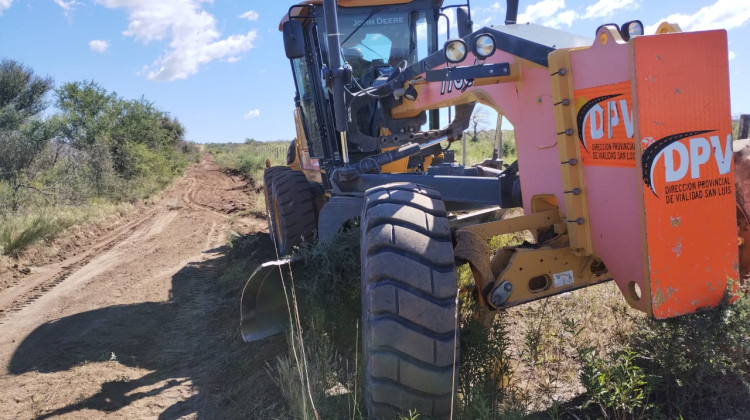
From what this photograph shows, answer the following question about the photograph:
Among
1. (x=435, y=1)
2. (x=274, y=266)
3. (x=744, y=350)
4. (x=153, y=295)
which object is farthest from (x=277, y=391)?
(x=435, y=1)

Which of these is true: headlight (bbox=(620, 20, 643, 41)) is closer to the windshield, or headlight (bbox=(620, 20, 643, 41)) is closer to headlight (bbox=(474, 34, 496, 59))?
headlight (bbox=(474, 34, 496, 59))

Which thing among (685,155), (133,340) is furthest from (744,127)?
(133,340)

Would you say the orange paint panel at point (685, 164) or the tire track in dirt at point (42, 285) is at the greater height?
the orange paint panel at point (685, 164)

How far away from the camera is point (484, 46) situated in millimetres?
3205

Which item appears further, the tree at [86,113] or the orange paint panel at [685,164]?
the tree at [86,113]

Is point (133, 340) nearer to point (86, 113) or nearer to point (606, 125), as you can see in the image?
point (606, 125)

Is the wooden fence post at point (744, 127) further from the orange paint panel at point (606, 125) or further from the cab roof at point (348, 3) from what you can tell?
the cab roof at point (348, 3)

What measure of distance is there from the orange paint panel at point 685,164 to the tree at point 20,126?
14.1 m

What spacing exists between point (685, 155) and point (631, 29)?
0.78 meters

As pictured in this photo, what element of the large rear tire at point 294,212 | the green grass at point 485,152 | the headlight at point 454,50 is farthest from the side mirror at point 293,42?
the green grass at point 485,152

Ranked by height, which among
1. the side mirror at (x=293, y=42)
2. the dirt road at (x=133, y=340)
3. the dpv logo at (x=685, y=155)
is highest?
the side mirror at (x=293, y=42)

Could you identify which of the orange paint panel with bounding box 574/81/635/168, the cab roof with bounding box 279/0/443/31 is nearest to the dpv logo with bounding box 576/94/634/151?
the orange paint panel with bounding box 574/81/635/168

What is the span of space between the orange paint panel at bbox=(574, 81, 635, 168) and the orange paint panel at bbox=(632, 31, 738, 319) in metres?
0.08

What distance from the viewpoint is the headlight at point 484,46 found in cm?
319
